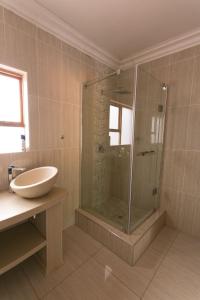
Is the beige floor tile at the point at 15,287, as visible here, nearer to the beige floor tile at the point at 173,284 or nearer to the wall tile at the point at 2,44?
the beige floor tile at the point at 173,284

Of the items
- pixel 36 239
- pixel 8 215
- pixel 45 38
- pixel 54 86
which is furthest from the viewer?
pixel 54 86

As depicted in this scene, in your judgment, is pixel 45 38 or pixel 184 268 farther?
pixel 45 38

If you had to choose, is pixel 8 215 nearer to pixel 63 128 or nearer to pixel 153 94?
pixel 63 128

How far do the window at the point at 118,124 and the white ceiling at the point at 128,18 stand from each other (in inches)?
31.6

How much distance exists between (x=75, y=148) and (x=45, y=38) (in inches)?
48.7

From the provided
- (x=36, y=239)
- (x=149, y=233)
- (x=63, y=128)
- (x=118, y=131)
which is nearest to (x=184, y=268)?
(x=149, y=233)

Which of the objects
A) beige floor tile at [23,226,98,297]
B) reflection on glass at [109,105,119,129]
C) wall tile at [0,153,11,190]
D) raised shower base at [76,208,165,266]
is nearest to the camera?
beige floor tile at [23,226,98,297]

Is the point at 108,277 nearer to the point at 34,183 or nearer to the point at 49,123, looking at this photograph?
the point at 34,183

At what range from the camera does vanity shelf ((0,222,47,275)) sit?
3.50ft

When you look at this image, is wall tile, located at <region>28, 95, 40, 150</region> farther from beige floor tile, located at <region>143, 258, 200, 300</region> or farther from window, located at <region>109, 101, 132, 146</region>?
beige floor tile, located at <region>143, 258, 200, 300</region>

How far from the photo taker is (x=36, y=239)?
126 cm

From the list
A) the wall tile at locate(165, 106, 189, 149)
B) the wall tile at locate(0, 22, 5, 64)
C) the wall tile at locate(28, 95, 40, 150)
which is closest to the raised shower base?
the wall tile at locate(165, 106, 189, 149)

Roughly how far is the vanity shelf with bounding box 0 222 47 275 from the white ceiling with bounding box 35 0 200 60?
2085 mm

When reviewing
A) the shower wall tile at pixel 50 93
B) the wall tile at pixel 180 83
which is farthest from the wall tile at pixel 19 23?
the wall tile at pixel 180 83
